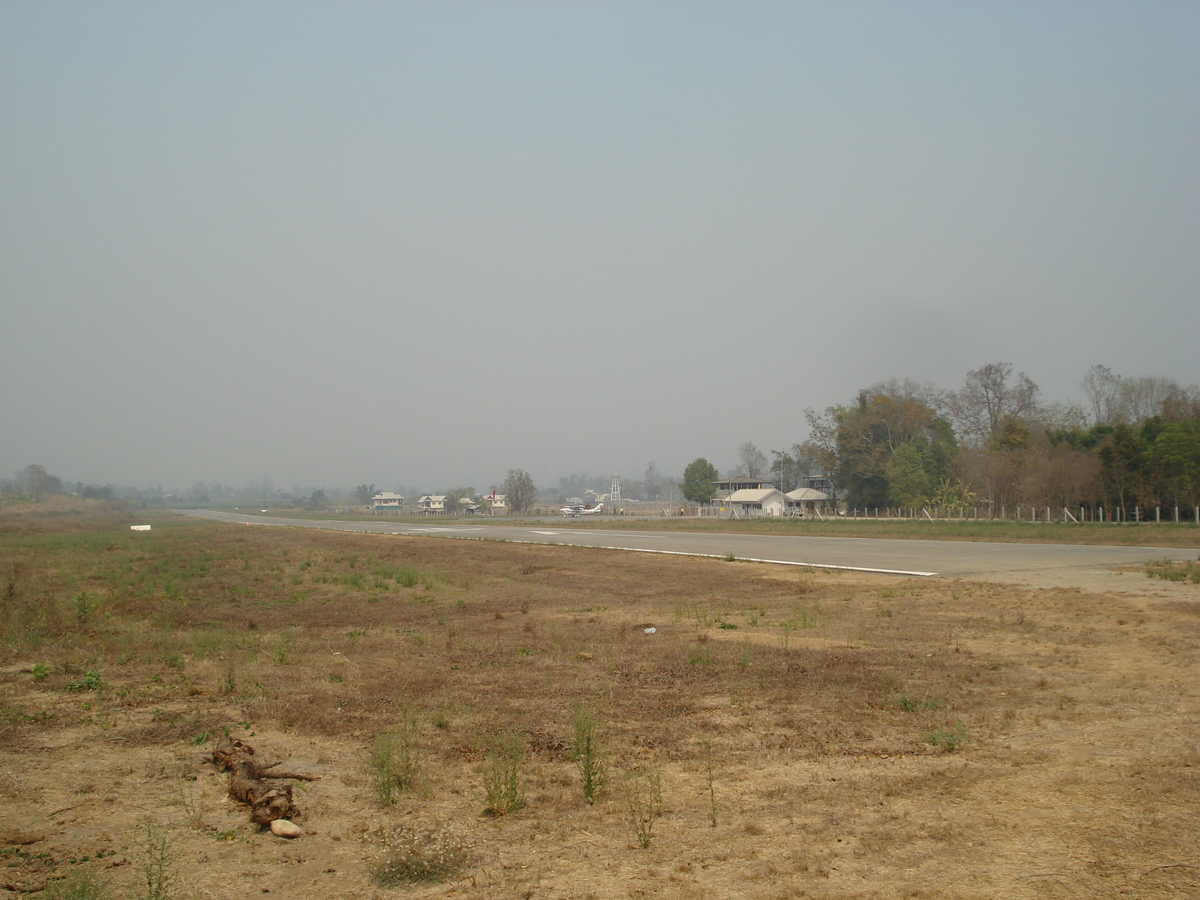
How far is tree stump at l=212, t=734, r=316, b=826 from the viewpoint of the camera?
5.27 meters

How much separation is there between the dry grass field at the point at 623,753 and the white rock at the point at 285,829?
91 millimetres

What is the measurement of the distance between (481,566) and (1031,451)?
55136 mm

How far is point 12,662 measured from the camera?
10602 mm

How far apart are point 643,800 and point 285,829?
2.48 meters

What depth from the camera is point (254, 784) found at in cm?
569

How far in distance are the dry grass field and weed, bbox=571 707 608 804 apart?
4cm

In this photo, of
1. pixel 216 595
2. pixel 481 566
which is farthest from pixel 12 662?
pixel 481 566

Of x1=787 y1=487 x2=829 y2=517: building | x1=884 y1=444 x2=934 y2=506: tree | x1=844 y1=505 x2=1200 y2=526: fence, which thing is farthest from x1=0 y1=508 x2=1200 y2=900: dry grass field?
x1=787 y1=487 x2=829 y2=517: building

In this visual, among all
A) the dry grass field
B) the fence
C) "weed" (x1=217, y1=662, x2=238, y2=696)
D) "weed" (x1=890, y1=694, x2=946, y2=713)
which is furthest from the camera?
the fence

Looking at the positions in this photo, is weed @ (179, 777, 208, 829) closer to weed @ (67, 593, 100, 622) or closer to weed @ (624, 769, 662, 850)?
weed @ (624, 769, 662, 850)

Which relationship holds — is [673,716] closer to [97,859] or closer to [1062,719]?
[1062,719]

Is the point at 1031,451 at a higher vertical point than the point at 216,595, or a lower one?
higher

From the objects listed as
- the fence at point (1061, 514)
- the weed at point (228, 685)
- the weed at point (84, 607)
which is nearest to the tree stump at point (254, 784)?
the weed at point (228, 685)

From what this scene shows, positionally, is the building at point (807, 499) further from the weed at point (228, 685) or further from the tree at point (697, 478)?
the weed at point (228, 685)
